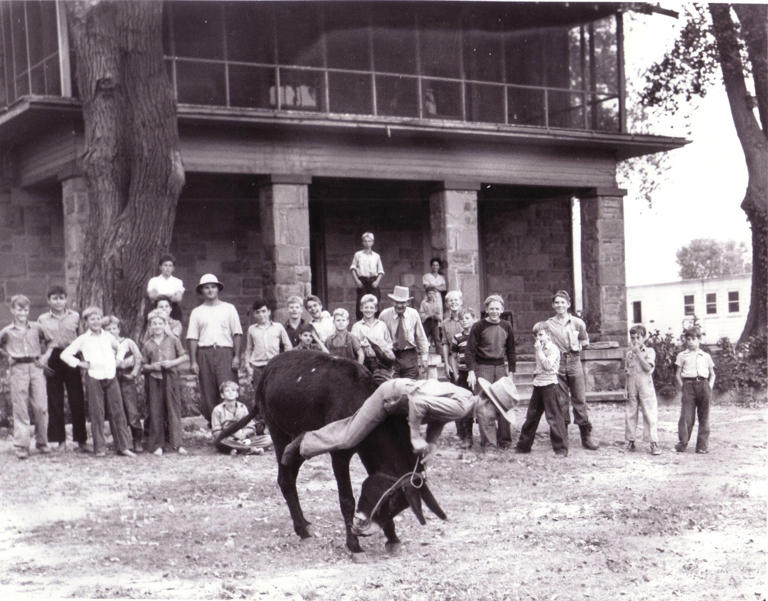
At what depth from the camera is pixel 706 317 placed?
36.4 meters

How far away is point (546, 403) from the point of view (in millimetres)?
10398

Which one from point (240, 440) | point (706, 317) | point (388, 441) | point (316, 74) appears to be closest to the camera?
point (388, 441)

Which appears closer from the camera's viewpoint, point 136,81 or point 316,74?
point 136,81

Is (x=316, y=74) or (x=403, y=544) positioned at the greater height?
(x=316, y=74)

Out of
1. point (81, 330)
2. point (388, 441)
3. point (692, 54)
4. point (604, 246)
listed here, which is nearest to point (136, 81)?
point (81, 330)

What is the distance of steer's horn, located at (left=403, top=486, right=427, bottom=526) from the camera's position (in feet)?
18.4

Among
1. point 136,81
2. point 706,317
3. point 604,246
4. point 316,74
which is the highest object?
point 316,74

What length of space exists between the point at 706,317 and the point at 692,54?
19.2m

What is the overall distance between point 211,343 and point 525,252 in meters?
10.9

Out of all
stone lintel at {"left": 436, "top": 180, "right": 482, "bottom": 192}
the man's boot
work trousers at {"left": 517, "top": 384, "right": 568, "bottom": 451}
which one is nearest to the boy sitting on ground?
work trousers at {"left": 517, "top": 384, "right": 568, "bottom": 451}

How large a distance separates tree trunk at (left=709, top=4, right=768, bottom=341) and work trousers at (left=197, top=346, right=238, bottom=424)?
34.4 ft

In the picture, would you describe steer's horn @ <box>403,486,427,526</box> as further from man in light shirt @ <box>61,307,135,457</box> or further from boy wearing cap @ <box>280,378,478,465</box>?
man in light shirt @ <box>61,307,135,457</box>

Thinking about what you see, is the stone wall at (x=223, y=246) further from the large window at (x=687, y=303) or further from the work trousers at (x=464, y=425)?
the large window at (x=687, y=303)

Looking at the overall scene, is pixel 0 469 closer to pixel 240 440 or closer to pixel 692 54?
pixel 240 440
